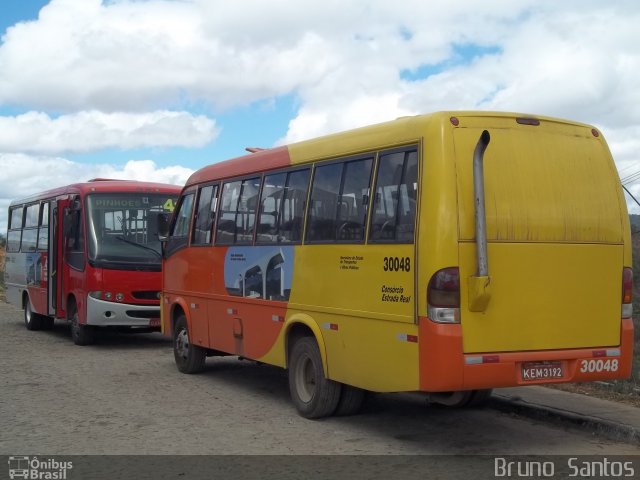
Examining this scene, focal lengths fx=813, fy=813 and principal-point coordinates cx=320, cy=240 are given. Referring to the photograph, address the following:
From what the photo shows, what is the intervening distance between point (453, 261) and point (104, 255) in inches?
386

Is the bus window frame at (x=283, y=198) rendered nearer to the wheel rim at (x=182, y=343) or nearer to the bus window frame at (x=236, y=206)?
the bus window frame at (x=236, y=206)

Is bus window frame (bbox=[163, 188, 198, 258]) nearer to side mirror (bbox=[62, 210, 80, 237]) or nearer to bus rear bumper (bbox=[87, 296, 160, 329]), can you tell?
bus rear bumper (bbox=[87, 296, 160, 329])

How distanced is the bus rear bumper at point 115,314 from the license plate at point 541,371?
31.5 feet

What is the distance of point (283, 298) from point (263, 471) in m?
2.65

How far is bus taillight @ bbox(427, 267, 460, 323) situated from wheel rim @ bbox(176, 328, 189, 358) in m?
5.93

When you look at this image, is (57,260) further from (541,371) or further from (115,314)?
(541,371)

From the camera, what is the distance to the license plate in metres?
6.81

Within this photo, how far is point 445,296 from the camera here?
6527 mm

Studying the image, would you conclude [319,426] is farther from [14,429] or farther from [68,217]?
[68,217]

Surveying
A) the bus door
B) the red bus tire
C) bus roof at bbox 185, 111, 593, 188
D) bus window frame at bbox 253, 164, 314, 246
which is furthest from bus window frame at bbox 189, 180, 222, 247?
the red bus tire

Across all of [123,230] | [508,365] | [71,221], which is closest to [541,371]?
[508,365]

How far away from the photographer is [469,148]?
684 centimetres

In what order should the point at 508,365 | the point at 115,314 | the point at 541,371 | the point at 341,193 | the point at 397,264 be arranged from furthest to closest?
the point at 115,314 → the point at 341,193 → the point at 397,264 → the point at 541,371 → the point at 508,365

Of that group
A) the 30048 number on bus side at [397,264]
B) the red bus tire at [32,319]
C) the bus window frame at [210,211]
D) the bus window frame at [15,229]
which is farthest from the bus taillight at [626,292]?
the bus window frame at [15,229]
